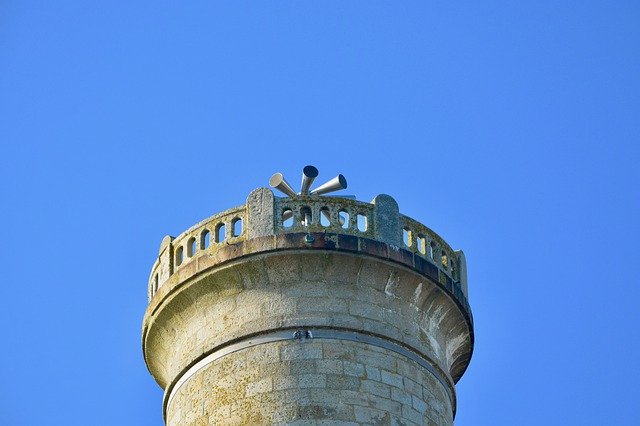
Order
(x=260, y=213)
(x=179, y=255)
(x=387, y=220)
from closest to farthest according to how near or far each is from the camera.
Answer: (x=260, y=213) → (x=387, y=220) → (x=179, y=255)

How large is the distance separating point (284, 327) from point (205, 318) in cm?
113

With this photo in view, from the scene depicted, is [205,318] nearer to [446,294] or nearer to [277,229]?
[277,229]

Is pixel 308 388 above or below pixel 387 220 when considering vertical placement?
below

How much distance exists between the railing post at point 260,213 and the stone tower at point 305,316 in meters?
0.01

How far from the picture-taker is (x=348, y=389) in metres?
20.8

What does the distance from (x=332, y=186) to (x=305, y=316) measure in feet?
6.44

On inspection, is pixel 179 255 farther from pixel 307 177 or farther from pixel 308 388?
pixel 308 388

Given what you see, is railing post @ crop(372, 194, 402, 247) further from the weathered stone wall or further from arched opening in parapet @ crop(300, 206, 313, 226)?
the weathered stone wall

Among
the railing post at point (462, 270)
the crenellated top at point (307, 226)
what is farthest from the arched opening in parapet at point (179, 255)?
the railing post at point (462, 270)

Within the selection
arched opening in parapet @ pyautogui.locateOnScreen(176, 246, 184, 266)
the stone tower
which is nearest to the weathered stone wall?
the stone tower

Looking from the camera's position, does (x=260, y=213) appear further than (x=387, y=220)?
No

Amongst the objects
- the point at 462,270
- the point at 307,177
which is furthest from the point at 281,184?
the point at 462,270

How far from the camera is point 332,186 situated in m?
22.4

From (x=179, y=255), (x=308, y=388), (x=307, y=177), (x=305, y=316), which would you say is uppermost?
(x=307, y=177)
